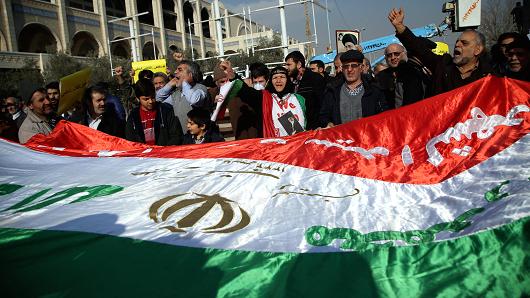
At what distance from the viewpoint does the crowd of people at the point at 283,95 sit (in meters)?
3.57

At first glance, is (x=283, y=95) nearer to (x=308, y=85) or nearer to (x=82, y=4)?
(x=308, y=85)

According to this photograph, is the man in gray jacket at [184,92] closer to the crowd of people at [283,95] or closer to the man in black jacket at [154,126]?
the crowd of people at [283,95]

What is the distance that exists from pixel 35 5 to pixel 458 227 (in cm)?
3162

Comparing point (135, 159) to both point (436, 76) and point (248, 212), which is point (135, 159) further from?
point (436, 76)

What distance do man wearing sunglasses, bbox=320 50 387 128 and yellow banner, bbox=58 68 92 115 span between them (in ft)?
8.71

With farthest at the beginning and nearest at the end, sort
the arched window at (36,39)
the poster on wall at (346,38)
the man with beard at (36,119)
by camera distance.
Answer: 1. the arched window at (36,39)
2. the poster on wall at (346,38)
3. the man with beard at (36,119)

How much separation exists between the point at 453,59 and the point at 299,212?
216 cm

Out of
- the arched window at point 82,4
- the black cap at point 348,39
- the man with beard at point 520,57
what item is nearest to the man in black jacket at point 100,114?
the man with beard at point 520,57

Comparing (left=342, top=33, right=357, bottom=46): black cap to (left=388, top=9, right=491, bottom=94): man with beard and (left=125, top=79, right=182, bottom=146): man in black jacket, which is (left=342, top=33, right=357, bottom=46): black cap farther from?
(left=125, top=79, right=182, bottom=146): man in black jacket

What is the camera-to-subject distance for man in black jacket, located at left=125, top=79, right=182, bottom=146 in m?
4.13

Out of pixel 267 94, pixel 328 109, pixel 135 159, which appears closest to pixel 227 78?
pixel 267 94

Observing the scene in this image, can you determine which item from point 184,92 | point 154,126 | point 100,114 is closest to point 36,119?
point 100,114

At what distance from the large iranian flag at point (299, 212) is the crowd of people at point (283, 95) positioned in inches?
18.4

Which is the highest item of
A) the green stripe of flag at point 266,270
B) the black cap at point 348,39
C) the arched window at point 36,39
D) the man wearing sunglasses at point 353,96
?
the arched window at point 36,39
